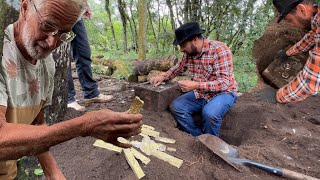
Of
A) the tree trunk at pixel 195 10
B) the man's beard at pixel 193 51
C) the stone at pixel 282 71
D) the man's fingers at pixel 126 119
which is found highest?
the tree trunk at pixel 195 10

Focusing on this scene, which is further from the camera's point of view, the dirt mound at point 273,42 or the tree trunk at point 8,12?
the dirt mound at point 273,42

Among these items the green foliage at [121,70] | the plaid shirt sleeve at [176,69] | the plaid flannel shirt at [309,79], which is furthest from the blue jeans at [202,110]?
the green foliage at [121,70]

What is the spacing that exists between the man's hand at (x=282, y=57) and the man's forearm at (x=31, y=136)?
4965mm

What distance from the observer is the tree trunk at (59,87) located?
3619 mm

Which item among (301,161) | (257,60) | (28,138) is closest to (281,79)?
(257,60)

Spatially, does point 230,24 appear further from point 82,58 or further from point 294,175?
point 294,175

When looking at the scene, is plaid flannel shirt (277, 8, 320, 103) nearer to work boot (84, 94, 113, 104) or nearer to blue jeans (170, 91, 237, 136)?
blue jeans (170, 91, 237, 136)

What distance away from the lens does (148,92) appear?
4.56m

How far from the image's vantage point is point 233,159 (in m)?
3.17

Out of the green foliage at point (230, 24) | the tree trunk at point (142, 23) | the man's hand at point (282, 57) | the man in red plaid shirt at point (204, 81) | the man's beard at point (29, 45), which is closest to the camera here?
the man's beard at point (29, 45)

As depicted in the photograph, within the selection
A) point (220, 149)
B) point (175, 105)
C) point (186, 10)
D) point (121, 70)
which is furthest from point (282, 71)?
point (186, 10)

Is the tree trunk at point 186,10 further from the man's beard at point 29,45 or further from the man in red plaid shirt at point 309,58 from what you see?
the man's beard at point 29,45

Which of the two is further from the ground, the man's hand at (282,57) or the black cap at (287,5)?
the black cap at (287,5)

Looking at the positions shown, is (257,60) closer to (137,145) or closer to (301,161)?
(301,161)
